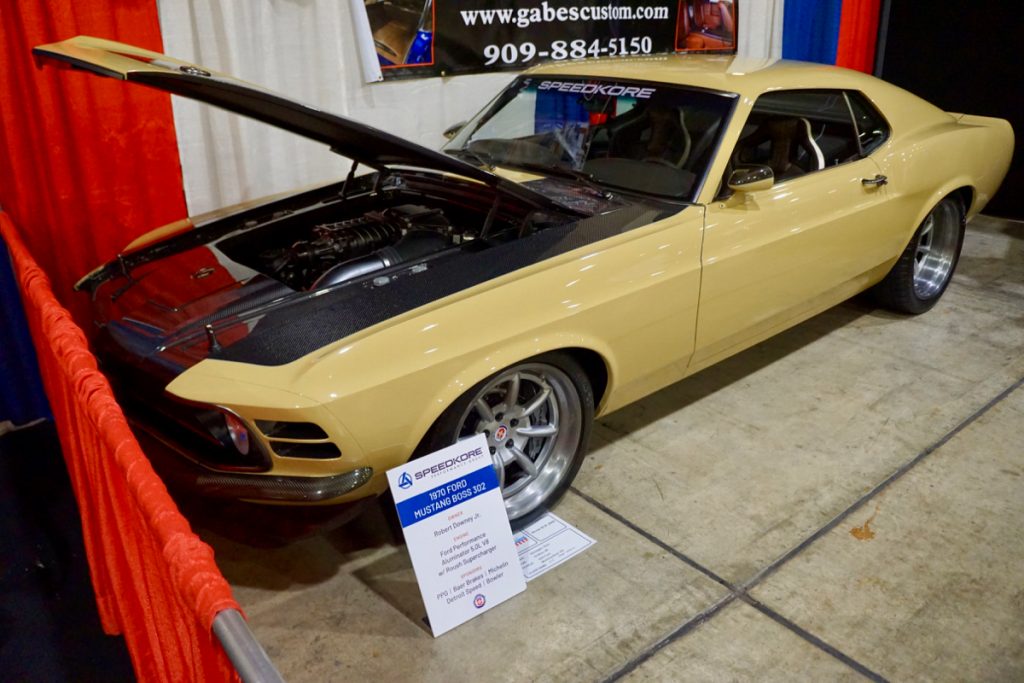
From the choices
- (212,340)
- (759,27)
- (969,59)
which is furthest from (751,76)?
(969,59)

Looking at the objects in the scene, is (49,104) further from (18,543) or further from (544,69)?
(544,69)

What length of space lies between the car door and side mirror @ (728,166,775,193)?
0.06 meters

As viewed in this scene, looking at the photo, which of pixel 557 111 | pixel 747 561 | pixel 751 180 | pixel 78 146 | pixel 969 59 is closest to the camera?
pixel 747 561

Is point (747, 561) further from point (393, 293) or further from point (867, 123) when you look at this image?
point (867, 123)

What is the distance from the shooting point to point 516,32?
4820 millimetres

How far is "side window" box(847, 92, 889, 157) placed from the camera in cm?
365

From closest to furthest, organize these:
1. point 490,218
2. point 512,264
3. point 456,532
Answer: point 456,532 → point 512,264 → point 490,218

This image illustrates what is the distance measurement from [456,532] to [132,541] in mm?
888

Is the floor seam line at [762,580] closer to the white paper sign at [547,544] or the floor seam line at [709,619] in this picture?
the floor seam line at [709,619]

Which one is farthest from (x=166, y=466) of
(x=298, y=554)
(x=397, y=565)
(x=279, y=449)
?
(x=397, y=565)

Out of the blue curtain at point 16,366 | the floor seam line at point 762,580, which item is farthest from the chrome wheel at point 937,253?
the blue curtain at point 16,366

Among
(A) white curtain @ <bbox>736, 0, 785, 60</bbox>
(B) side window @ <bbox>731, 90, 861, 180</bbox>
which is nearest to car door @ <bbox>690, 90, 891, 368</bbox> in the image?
(B) side window @ <bbox>731, 90, 861, 180</bbox>

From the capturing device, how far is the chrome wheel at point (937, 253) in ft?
14.0

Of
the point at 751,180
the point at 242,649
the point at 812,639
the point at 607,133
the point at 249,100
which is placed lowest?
the point at 812,639
